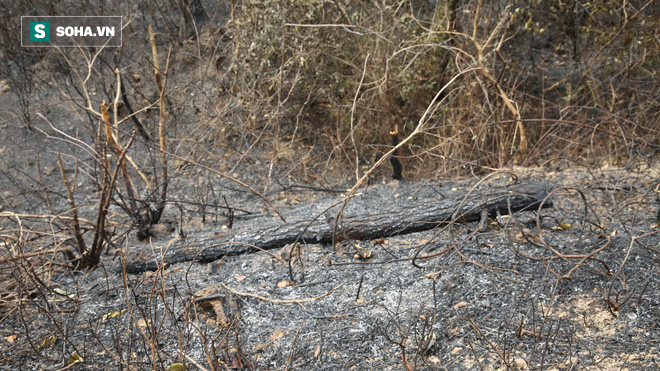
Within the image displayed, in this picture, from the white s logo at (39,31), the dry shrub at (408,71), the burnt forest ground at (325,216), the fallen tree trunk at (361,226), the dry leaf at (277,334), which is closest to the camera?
the burnt forest ground at (325,216)

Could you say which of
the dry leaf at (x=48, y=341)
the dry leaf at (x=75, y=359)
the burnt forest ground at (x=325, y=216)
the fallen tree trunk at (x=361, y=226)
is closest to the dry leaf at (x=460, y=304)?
the burnt forest ground at (x=325, y=216)

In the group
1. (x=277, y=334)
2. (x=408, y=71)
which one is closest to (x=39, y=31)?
(x=408, y=71)

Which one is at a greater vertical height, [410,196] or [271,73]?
[271,73]

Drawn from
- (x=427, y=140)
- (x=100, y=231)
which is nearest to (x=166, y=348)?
(x=100, y=231)

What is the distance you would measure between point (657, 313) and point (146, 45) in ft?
21.2

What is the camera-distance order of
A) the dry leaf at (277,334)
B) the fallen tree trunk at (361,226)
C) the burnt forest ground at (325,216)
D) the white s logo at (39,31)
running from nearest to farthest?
the burnt forest ground at (325,216) < the dry leaf at (277,334) < the fallen tree trunk at (361,226) < the white s logo at (39,31)

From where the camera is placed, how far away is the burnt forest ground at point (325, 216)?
230cm

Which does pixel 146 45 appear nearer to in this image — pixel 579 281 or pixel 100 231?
pixel 100 231

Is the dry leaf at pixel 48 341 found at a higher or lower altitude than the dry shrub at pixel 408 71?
lower

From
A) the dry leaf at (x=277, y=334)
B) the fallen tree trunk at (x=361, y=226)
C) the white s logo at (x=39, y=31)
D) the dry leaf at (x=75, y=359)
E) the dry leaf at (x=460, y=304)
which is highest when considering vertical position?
the white s logo at (x=39, y=31)

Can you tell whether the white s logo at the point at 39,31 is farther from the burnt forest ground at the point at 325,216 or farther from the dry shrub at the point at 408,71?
the dry shrub at the point at 408,71

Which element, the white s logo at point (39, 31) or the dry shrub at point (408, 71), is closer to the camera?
the dry shrub at point (408, 71)

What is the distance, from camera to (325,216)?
3291 millimetres

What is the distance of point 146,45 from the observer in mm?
6820
